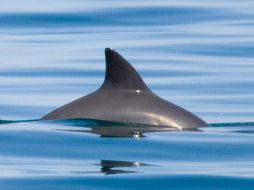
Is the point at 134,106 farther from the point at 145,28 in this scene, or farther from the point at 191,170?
the point at 145,28

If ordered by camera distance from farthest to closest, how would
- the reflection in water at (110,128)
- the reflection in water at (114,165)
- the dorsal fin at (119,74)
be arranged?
the dorsal fin at (119,74)
the reflection in water at (110,128)
the reflection in water at (114,165)

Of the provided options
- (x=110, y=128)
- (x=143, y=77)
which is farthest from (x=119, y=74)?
(x=143, y=77)

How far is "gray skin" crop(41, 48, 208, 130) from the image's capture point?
425 inches

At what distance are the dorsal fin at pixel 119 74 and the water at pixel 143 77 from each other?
38cm

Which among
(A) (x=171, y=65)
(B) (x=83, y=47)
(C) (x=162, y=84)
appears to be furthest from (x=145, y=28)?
(C) (x=162, y=84)

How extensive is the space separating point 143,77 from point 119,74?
5381mm

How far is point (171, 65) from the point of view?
17.3 metres

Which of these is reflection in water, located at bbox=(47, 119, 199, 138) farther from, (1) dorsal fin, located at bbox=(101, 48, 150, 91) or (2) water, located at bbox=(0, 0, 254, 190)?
(1) dorsal fin, located at bbox=(101, 48, 150, 91)

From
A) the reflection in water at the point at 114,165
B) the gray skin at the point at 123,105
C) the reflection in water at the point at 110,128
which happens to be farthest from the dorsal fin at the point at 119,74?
the reflection in water at the point at 114,165

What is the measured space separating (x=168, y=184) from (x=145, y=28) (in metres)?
14.4

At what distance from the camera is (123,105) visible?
35.9 ft

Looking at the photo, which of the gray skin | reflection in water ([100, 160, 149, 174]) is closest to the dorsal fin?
the gray skin

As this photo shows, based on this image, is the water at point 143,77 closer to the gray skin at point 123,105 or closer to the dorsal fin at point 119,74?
the gray skin at point 123,105

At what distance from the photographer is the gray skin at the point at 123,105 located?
35.4 ft
